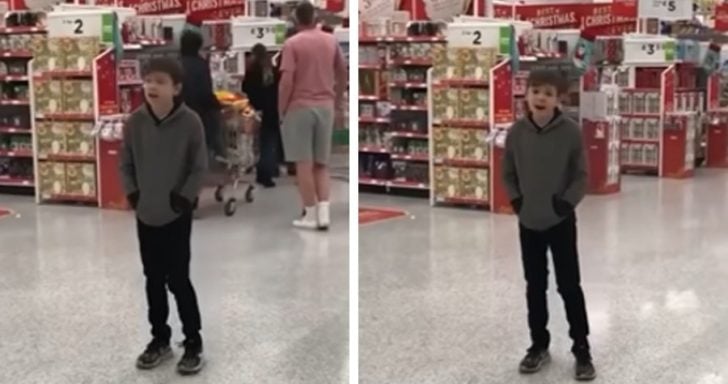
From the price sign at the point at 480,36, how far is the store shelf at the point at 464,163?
0.81m

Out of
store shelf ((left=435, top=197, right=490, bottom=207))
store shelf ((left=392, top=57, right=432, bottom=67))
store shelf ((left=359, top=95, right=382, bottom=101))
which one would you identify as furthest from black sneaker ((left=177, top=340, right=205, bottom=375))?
store shelf ((left=392, top=57, right=432, bottom=67))

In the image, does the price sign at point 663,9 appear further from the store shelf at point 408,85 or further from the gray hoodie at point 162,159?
the gray hoodie at point 162,159

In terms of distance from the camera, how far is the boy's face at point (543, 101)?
3.97 m

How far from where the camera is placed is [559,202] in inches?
155

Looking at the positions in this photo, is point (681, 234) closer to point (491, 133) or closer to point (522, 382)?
point (491, 133)

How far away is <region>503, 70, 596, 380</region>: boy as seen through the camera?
393 cm

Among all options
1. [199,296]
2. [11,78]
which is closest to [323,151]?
[199,296]

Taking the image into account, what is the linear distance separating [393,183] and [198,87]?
3.07 meters

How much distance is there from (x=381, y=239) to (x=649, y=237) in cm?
174

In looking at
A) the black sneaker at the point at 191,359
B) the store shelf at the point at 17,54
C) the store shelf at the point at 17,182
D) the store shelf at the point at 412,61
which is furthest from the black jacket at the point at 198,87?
the store shelf at the point at 412,61

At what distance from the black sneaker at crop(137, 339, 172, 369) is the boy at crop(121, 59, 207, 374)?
0.23 metres

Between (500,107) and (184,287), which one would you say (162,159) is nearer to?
(184,287)

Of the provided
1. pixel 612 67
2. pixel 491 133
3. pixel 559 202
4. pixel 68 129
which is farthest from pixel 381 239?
pixel 612 67

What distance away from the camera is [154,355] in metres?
4.33
